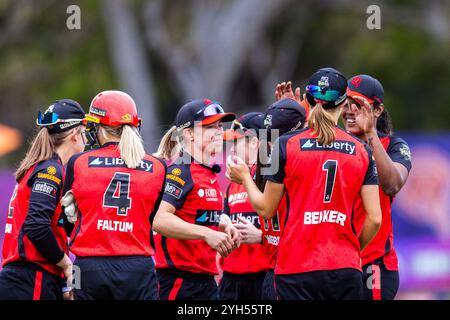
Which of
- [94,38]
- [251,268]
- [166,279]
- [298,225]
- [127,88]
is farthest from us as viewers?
[94,38]

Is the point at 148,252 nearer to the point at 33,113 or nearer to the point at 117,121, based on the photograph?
the point at 117,121

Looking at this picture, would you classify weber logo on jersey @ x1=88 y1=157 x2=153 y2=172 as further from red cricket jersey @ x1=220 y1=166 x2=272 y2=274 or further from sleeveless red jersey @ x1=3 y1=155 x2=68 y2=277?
red cricket jersey @ x1=220 y1=166 x2=272 y2=274

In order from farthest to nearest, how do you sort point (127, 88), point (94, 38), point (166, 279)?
point (94, 38) → point (127, 88) → point (166, 279)

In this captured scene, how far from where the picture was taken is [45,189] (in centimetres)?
702

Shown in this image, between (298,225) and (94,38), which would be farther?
(94,38)

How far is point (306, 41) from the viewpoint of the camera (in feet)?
115

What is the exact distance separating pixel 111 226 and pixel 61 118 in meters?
1.20

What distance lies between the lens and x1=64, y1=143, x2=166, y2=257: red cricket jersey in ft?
21.7

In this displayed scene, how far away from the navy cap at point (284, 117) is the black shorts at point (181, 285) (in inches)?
57.4

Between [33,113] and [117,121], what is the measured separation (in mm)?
27432

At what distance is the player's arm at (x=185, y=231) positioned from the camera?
7.10m
